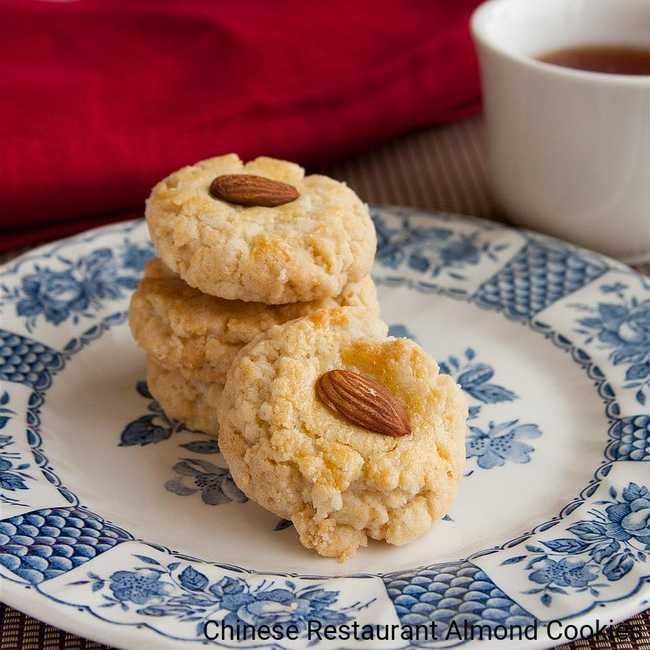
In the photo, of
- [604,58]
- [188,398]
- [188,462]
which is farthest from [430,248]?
[188,462]

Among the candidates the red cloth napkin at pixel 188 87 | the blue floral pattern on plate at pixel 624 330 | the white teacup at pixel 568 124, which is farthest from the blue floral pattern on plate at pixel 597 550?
the red cloth napkin at pixel 188 87

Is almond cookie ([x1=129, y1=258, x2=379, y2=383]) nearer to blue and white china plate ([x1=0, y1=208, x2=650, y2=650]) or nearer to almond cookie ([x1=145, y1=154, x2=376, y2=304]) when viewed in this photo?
almond cookie ([x1=145, y1=154, x2=376, y2=304])

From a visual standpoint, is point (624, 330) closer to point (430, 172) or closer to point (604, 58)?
point (604, 58)

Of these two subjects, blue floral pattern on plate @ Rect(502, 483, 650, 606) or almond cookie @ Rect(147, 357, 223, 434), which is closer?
blue floral pattern on plate @ Rect(502, 483, 650, 606)

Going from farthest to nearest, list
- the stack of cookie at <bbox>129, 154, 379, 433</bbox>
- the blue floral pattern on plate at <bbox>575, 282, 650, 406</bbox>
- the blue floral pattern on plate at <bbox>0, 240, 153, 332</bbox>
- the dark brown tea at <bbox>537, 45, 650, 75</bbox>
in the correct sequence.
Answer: the dark brown tea at <bbox>537, 45, 650, 75</bbox> → the blue floral pattern on plate at <bbox>0, 240, 153, 332</bbox> → the blue floral pattern on plate at <bbox>575, 282, 650, 406</bbox> → the stack of cookie at <bbox>129, 154, 379, 433</bbox>

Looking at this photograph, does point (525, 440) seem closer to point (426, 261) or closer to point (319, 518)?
point (319, 518)

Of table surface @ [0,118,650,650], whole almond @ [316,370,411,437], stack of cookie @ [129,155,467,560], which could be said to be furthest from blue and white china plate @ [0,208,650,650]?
table surface @ [0,118,650,650]

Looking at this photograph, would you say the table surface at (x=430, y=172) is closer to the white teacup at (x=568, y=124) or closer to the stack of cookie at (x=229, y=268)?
the white teacup at (x=568, y=124)
